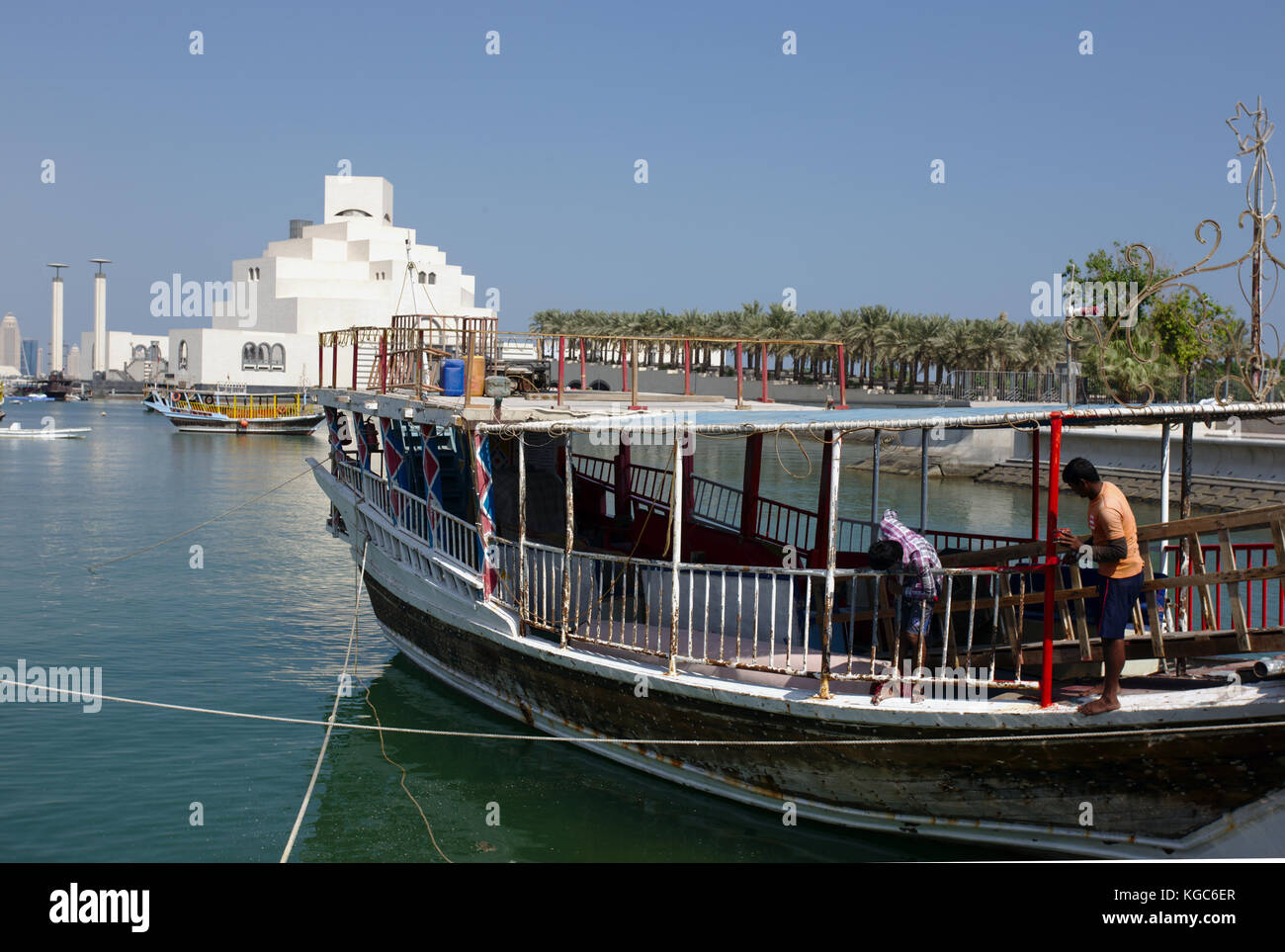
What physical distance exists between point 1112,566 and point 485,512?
5674 mm

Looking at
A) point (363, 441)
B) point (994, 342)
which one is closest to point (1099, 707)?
point (363, 441)

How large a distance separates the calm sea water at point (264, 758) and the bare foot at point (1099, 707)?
1.77 metres

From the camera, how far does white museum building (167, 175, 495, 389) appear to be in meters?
101

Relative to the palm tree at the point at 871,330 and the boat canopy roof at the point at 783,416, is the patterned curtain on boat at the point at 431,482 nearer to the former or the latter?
the boat canopy roof at the point at 783,416

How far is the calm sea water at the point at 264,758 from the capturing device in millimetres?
9188

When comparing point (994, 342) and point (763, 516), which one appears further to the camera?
point (994, 342)

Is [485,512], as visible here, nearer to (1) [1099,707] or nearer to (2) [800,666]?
(2) [800,666]

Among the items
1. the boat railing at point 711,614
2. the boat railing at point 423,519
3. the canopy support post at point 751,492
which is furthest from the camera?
the canopy support post at point 751,492

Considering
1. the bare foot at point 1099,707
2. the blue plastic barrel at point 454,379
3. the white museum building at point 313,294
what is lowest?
the bare foot at point 1099,707

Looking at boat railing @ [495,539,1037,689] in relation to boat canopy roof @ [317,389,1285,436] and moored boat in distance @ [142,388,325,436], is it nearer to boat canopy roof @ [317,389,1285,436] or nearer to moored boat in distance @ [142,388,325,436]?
boat canopy roof @ [317,389,1285,436]

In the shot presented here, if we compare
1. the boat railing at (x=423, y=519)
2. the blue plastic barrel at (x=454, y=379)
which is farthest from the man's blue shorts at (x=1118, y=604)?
the blue plastic barrel at (x=454, y=379)

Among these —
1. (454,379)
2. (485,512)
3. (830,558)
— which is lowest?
(830,558)

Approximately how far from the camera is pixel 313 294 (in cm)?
10656

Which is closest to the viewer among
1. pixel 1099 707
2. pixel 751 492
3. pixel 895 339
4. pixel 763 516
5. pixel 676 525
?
pixel 1099 707
